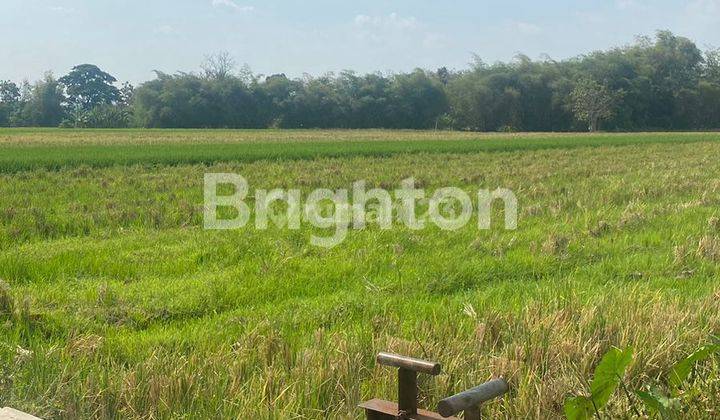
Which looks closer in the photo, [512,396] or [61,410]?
[61,410]

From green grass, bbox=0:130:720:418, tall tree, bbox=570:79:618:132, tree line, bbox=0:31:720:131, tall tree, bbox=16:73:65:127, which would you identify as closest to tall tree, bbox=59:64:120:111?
tall tree, bbox=16:73:65:127

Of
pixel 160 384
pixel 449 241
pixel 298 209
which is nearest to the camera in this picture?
pixel 160 384

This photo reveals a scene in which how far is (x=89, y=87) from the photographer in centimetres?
11531

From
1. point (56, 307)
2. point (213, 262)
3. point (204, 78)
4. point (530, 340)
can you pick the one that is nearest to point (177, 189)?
point (213, 262)

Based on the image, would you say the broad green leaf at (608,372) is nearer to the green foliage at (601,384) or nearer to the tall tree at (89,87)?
the green foliage at (601,384)

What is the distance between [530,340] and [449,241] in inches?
159

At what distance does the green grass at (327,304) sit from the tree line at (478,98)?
64.1 meters

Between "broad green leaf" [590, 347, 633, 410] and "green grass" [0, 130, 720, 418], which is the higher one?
"broad green leaf" [590, 347, 633, 410]

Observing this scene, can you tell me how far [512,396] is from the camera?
3.45 metres

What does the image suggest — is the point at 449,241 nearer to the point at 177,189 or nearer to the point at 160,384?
the point at 160,384

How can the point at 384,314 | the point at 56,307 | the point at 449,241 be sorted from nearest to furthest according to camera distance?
the point at 384,314 → the point at 56,307 → the point at 449,241

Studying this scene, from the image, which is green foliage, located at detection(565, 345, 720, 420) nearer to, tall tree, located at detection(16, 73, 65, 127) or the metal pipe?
the metal pipe

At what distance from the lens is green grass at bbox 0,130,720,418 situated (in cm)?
342

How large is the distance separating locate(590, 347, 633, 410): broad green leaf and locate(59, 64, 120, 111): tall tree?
11299 cm
